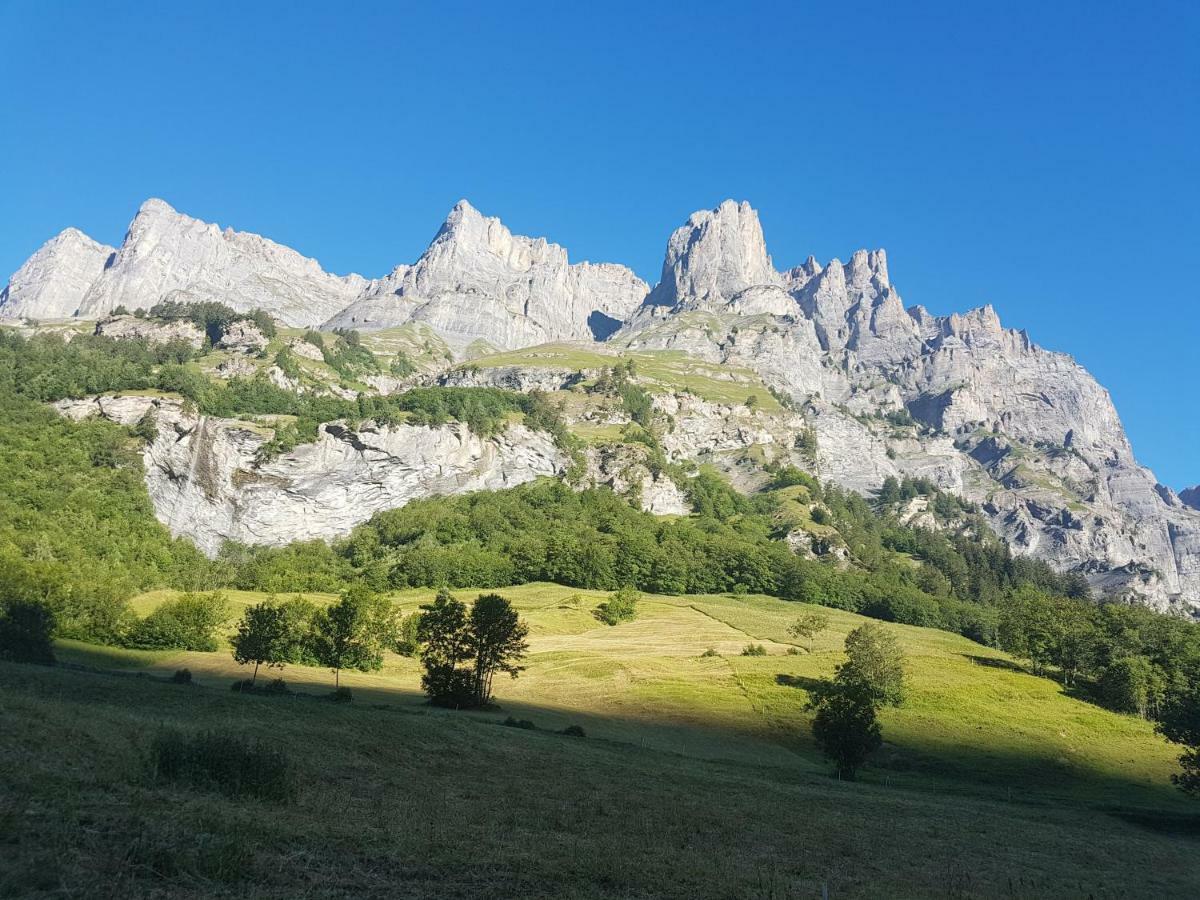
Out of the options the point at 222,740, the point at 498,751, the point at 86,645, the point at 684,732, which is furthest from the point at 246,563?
the point at 222,740

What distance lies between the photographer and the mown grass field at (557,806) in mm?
14242

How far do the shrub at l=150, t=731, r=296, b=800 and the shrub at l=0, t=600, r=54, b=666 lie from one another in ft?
172

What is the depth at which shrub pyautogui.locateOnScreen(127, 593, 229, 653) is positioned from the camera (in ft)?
291

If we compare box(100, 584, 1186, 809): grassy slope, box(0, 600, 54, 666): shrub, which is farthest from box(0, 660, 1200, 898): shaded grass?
box(0, 600, 54, 666): shrub

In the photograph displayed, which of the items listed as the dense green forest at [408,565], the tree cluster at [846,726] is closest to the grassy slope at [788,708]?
the tree cluster at [846,726]

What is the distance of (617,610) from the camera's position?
5413 inches

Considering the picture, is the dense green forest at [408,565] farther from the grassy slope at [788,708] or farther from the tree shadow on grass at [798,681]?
the tree shadow on grass at [798,681]

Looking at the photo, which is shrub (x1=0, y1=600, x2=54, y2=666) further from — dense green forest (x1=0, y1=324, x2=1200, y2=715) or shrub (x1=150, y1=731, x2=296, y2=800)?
shrub (x1=150, y1=731, x2=296, y2=800)

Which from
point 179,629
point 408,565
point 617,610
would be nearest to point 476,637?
point 179,629

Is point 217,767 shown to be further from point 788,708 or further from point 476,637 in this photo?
point 788,708

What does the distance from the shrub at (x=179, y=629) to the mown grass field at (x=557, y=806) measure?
10.9 meters

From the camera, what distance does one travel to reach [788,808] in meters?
32.9

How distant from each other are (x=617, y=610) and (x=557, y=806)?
11353 centimetres

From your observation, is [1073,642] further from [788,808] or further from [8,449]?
[8,449]
